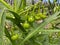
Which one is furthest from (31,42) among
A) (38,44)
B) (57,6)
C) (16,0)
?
(57,6)

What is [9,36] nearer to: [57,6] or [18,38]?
[18,38]

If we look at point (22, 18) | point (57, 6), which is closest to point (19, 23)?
point (22, 18)

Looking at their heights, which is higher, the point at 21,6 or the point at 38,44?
the point at 21,6

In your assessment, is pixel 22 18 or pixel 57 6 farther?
pixel 57 6

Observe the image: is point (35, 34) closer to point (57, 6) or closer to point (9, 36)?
point (9, 36)

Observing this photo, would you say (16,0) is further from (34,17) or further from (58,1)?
(58,1)

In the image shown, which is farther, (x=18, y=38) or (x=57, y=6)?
(x=57, y=6)

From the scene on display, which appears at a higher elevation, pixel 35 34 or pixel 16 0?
pixel 16 0
